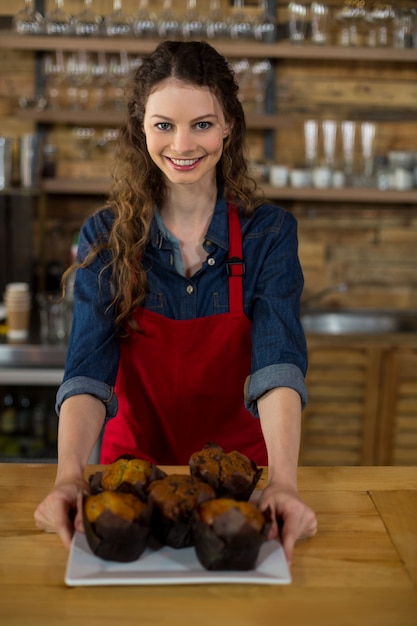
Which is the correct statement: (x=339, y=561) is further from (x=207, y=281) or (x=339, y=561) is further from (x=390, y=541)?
(x=207, y=281)

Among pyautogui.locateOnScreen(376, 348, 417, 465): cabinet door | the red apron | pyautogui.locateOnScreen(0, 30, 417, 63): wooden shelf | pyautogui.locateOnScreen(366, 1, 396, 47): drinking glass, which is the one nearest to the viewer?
the red apron

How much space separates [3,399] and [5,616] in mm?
2475

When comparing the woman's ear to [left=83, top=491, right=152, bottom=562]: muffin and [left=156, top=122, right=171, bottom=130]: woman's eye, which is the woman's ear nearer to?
[left=156, top=122, right=171, bottom=130]: woman's eye

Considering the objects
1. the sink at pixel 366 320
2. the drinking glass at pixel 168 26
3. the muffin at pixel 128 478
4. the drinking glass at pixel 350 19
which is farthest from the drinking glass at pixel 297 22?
the muffin at pixel 128 478

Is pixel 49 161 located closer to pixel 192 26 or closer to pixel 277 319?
pixel 192 26

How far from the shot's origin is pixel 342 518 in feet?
4.17

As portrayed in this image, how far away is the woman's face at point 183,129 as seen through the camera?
1516mm

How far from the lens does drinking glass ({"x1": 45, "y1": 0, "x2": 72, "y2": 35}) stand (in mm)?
3451

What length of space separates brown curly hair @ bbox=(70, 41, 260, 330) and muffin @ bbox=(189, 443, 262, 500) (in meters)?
0.57

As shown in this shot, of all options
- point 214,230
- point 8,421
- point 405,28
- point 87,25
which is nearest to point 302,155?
point 405,28

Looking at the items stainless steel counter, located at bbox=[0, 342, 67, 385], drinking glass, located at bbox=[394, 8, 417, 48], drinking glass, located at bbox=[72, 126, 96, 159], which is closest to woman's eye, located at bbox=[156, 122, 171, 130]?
stainless steel counter, located at bbox=[0, 342, 67, 385]

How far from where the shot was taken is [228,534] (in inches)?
39.3

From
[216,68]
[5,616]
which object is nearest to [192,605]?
[5,616]

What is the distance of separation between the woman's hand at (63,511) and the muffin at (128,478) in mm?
31
